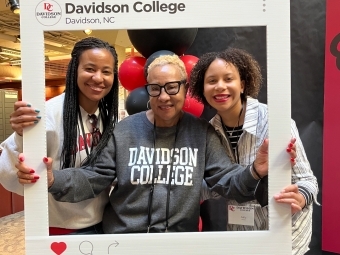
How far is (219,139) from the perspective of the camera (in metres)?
1.01

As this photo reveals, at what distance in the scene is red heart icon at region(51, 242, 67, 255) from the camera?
81 cm

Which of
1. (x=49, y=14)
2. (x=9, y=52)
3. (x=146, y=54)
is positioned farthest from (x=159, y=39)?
(x=9, y=52)

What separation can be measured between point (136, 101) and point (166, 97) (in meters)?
0.53

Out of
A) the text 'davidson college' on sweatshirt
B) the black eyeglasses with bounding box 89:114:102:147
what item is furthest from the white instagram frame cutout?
the black eyeglasses with bounding box 89:114:102:147

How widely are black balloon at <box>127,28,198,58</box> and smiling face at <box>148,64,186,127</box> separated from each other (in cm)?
41

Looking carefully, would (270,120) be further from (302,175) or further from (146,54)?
(146,54)

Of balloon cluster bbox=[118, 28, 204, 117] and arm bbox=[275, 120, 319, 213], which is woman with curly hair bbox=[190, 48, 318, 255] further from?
balloon cluster bbox=[118, 28, 204, 117]

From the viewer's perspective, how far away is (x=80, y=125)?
1.03 m

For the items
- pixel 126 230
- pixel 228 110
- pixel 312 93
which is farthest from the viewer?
pixel 312 93

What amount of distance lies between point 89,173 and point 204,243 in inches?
14.6

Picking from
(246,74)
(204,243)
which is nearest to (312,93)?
(246,74)

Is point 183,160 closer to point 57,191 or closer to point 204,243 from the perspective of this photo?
point 204,243

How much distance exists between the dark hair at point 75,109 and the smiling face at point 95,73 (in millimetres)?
22

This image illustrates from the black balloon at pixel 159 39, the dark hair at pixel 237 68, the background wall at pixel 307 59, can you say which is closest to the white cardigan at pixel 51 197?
the dark hair at pixel 237 68
